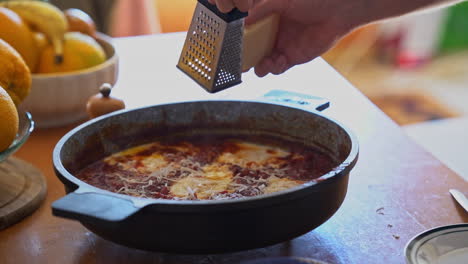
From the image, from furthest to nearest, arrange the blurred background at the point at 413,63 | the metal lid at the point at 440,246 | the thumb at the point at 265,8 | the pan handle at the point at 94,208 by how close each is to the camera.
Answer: the blurred background at the point at 413,63 → the thumb at the point at 265,8 → the metal lid at the point at 440,246 → the pan handle at the point at 94,208

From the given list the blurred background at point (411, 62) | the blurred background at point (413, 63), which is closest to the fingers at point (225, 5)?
the blurred background at point (411, 62)

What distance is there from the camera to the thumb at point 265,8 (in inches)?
51.6

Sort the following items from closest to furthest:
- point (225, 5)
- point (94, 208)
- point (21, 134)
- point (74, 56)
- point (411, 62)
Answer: point (94, 208)
point (225, 5)
point (21, 134)
point (74, 56)
point (411, 62)

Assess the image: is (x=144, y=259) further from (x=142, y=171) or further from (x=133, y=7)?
(x=133, y=7)

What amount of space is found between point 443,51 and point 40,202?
3552 millimetres

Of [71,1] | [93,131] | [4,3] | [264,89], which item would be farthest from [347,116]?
[71,1]

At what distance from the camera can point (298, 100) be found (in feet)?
4.17

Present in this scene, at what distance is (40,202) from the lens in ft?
3.79

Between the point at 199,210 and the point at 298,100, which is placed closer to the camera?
the point at 199,210

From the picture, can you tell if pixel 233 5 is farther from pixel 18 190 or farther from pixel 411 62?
pixel 411 62

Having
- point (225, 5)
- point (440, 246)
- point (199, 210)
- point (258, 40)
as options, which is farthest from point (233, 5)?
point (440, 246)

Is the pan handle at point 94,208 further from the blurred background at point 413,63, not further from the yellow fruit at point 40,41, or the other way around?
the blurred background at point 413,63

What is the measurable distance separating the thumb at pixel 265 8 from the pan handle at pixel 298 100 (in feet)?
0.50

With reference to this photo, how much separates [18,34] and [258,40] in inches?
20.1
